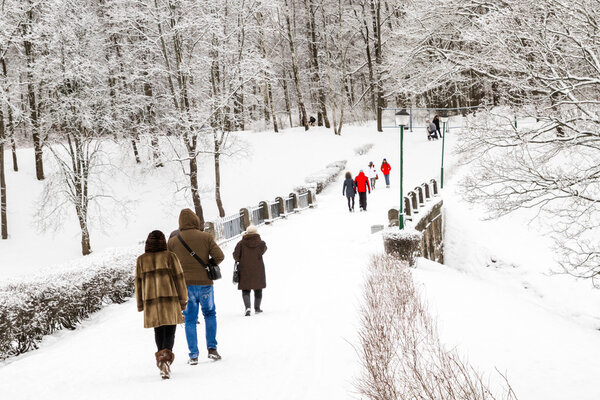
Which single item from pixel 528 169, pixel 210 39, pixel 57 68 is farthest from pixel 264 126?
pixel 528 169

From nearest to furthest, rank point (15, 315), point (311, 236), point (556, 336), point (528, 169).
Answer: point (15, 315) → point (556, 336) → point (528, 169) → point (311, 236)

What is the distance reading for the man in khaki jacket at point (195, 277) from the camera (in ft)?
18.6

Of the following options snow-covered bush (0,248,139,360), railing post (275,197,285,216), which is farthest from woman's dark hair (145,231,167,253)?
railing post (275,197,285,216)

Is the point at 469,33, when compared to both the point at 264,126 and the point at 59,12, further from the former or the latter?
the point at 264,126

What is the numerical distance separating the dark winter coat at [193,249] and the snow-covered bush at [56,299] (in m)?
4.15

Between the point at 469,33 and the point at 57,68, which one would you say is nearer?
the point at 469,33

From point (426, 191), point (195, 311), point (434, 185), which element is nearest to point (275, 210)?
point (426, 191)

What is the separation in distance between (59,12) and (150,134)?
5.92 m

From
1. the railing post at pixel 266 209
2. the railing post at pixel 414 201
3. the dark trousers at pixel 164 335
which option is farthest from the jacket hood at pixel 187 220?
the railing post at pixel 266 209

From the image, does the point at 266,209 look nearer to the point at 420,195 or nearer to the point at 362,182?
the point at 362,182

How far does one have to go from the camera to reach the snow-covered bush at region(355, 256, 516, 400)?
372 centimetres

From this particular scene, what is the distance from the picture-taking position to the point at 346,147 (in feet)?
109

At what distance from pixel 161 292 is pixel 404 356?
2615mm

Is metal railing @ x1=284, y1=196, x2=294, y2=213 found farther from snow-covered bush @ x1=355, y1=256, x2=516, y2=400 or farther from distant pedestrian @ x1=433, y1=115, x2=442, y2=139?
distant pedestrian @ x1=433, y1=115, x2=442, y2=139
